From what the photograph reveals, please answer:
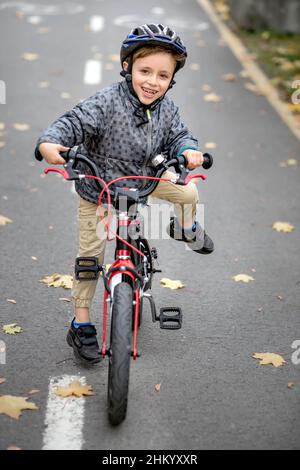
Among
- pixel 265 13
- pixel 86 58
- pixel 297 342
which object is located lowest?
pixel 297 342

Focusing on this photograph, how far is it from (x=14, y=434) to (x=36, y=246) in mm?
2616

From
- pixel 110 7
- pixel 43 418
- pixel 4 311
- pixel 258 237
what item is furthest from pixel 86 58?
pixel 43 418

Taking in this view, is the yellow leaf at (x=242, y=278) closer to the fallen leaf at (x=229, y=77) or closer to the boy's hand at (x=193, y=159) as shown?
the boy's hand at (x=193, y=159)

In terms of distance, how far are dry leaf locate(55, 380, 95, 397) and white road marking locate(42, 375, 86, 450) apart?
27 mm

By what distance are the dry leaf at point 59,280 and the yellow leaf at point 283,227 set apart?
2049 millimetres

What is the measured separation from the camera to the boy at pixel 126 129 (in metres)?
4.07

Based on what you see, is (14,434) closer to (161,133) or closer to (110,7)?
(161,133)

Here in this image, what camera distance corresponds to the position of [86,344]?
14.9 ft

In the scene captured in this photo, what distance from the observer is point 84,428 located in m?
3.99

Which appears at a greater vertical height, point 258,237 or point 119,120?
point 258,237

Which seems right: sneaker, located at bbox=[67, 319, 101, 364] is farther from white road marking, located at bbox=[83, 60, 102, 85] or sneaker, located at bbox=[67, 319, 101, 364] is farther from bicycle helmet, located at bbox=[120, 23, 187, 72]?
white road marking, located at bbox=[83, 60, 102, 85]

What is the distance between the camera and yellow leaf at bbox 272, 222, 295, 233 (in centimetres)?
693

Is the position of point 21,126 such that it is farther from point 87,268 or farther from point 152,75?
point 152,75

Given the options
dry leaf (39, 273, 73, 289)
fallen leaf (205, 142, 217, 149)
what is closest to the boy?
dry leaf (39, 273, 73, 289)
